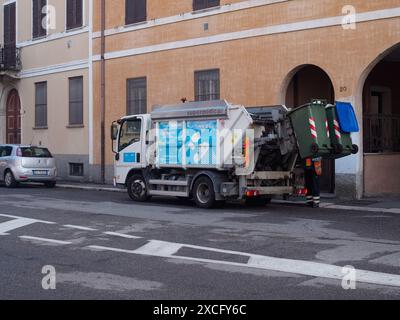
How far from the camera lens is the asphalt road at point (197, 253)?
7.05m

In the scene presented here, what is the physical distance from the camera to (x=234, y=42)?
20172 millimetres

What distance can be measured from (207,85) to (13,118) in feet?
44.3

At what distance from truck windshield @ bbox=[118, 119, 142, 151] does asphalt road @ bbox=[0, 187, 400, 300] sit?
2.81 m

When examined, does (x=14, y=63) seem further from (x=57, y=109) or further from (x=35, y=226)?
(x=35, y=226)

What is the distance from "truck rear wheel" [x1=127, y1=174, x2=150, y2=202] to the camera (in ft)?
56.0

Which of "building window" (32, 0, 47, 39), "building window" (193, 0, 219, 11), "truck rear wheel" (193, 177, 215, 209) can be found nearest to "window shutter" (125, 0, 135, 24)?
"building window" (193, 0, 219, 11)

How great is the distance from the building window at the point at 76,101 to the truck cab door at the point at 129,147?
9.18m

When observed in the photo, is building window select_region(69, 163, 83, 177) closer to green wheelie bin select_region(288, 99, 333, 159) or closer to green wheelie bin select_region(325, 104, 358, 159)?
green wheelie bin select_region(288, 99, 333, 159)

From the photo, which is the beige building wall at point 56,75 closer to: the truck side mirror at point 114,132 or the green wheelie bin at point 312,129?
the truck side mirror at point 114,132

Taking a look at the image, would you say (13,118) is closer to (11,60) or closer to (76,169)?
(11,60)

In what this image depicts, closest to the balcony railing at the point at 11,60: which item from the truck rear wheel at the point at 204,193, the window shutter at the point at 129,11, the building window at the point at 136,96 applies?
the window shutter at the point at 129,11

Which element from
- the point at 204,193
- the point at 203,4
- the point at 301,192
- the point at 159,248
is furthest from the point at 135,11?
the point at 159,248
